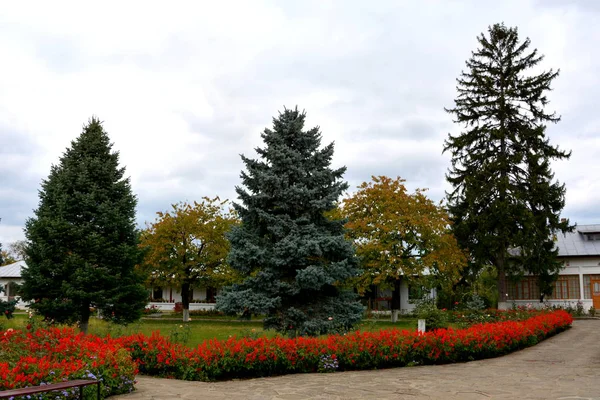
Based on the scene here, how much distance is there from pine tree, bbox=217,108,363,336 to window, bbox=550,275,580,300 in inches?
994

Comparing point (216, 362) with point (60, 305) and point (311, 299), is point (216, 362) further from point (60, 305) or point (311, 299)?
point (60, 305)

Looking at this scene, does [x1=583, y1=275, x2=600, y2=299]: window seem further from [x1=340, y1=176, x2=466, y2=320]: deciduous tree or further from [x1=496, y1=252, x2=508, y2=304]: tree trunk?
[x1=340, y1=176, x2=466, y2=320]: deciduous tree

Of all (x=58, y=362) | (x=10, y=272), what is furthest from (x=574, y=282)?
(x=10, y=272)

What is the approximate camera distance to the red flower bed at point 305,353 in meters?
11.2

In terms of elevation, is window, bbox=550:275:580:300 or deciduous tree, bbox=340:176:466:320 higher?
deciduous tree, bbox=340:176:466:320

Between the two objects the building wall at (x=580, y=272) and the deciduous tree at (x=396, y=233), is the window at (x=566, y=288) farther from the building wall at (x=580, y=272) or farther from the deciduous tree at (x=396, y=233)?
the deciduous tree at (x=396, y=233)

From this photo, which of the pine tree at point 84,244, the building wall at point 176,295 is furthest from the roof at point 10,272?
the pine tree at point 84,244

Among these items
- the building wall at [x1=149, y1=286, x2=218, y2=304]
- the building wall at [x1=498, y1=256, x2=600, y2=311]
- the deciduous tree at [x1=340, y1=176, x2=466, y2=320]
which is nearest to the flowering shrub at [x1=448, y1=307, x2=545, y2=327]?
the deciduous tree at [x1=340, y1=176, x2=466, y2=320]

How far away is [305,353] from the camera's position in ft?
39.4

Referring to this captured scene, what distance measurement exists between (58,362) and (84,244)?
12720 mm

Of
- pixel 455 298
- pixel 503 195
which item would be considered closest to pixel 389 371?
pixel 503 195

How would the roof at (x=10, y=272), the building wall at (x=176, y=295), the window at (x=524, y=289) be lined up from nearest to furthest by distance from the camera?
the window at (x=524, y=289), the building wall at (x=176, y=295), the roof at (x=10, y=272)

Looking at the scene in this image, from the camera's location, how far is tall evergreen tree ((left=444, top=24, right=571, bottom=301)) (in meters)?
31.3

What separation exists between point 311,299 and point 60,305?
10221mm
